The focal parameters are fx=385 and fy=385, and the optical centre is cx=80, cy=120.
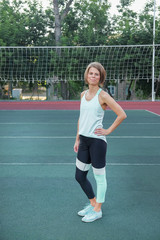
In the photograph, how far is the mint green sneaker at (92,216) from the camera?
3764 mm

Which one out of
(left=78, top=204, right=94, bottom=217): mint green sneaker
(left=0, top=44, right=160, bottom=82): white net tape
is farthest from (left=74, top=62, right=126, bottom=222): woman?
(left=0, top=44, right=160, bottom=82): white net tape

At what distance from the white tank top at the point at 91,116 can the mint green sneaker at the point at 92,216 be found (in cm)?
79

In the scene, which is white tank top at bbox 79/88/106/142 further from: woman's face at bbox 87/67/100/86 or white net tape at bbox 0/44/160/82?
white net tape at bbox 0/44/160/82

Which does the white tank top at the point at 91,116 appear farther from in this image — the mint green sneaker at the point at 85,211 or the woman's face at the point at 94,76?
the mint green sneaker at the point at 85,211

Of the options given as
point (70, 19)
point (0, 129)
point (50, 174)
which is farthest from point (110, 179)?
point (70, 19)

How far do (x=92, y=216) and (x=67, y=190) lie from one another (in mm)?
1104

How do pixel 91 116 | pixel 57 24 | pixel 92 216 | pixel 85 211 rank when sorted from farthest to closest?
pixel 57 24
pixel 85 211
pixel 92 216
pixel 91 116

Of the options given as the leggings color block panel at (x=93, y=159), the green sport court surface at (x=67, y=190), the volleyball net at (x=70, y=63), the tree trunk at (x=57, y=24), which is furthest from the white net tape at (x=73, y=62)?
the leggings color block panel at (x=93, y=159)

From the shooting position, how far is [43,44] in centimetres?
2241

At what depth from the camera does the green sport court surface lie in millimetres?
3568

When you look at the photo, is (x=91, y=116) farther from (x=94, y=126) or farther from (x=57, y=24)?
(x=57, y=24)

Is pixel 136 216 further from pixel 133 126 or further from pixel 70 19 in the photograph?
pixel 70 19

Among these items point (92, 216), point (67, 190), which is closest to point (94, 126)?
point (92, 216)

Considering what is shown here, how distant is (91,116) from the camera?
357cm
